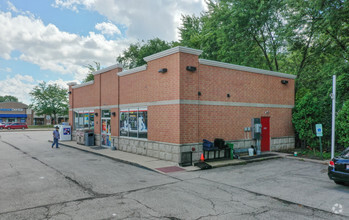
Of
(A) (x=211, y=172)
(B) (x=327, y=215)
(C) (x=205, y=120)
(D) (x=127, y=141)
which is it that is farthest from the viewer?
(D) (x=127, y=141)

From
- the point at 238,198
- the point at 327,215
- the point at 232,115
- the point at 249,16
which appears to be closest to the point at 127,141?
the point at 232,115

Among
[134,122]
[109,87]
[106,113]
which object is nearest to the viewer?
[134,122]

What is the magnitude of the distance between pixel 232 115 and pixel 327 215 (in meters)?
8.68

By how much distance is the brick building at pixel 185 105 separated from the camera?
11945 mm

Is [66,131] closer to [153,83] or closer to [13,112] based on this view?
[153,83]

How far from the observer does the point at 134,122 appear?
1516cm

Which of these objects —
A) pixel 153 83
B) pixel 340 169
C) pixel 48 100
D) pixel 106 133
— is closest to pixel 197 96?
pixel 153 83

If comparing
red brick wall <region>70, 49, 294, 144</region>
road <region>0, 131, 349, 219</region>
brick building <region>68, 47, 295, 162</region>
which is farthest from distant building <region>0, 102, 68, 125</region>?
road <region>0, 131, 349, 219</region>

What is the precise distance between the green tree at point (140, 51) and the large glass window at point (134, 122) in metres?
27.3

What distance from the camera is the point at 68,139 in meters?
23.7

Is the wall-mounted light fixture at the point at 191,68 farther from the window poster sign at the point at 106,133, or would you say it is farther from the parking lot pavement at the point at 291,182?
the window poster sign at the point at 106,133

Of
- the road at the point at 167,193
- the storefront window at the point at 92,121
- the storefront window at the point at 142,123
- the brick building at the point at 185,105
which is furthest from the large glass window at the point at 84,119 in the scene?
the road at the point at 167,193

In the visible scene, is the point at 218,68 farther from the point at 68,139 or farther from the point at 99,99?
the point at 68,139

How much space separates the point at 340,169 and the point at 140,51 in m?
39.0
